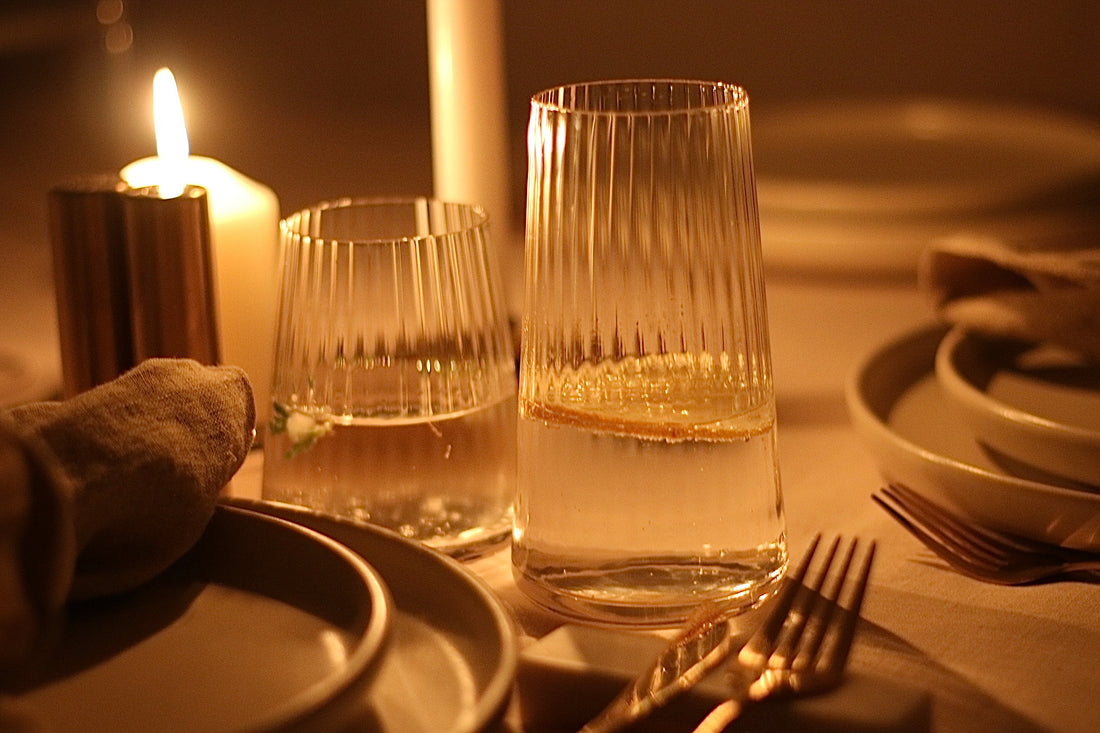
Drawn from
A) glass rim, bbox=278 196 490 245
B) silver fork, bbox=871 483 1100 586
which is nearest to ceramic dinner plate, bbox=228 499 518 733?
glass rim, bbox=278 196 490 245

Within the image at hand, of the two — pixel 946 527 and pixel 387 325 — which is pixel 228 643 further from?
pixel 946 527

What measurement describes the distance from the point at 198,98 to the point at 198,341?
1.15 metres

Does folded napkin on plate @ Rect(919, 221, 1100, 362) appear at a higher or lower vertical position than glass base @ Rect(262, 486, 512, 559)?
higher

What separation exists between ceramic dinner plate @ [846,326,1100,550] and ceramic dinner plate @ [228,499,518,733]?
0.74 feet

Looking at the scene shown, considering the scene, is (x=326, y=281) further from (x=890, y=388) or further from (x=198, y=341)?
(x=890, y=388)

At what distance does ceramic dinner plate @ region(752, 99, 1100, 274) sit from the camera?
922 millimetres

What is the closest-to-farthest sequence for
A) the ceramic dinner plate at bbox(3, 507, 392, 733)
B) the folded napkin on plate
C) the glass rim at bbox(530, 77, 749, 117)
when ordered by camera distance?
the ceramic dinner plate at bbox(3, 507, 392, 733), the glass rim at bbox(530, 77, 749, 117), the folded napkin on plate

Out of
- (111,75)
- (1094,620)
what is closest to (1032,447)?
(1094,620)

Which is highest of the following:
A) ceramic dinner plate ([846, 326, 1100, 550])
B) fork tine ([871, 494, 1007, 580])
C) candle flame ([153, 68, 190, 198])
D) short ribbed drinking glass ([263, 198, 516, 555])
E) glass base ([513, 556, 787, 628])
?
candle flame ([153, 68, 190, 198])

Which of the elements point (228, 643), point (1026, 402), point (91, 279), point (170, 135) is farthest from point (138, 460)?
point (1026, 402)

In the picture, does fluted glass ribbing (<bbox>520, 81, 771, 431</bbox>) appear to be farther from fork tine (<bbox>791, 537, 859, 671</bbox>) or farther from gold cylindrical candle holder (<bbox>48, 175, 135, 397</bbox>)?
gold cylindrical candle holder (<bbox>48, 175, 135, 397</bbox>)

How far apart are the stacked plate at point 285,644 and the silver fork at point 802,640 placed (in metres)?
0.07

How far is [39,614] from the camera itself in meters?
0.30

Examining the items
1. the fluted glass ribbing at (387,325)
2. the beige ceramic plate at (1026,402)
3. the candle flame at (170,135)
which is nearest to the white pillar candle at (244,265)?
the candle flame at (170,135)
